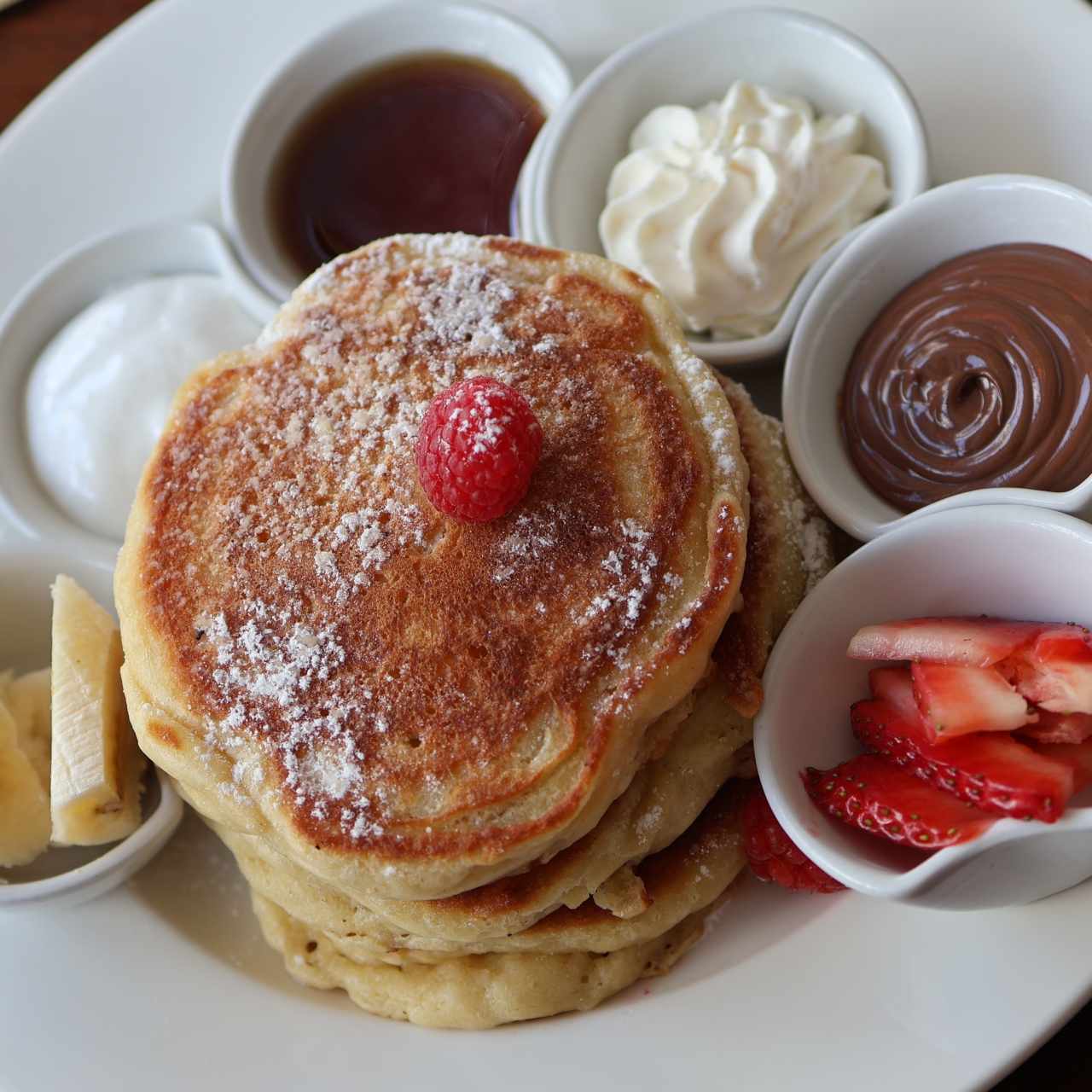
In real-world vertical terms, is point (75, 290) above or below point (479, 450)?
below

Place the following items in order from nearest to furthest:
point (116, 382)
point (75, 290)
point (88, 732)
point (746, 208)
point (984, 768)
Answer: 1. point (984, 768)
2. point (88, 732)
3. point (746, 208)
4. point (116, 382)
5. point (75, 290)

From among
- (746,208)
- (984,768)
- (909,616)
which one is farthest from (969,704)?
(746,208)

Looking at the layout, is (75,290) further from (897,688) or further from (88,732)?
(897,688)

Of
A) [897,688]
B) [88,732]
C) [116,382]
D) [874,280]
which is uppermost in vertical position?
[874,280]

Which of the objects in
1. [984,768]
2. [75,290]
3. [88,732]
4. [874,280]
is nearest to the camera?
[984,768]

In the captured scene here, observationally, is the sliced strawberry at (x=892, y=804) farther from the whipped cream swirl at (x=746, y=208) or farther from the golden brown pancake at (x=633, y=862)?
the whipped cream swirl at (x=746, y=208)

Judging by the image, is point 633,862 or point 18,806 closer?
point 633,862

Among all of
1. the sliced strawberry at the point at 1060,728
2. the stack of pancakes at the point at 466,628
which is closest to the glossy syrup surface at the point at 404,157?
the stack of pancakes at the point at 466,628
